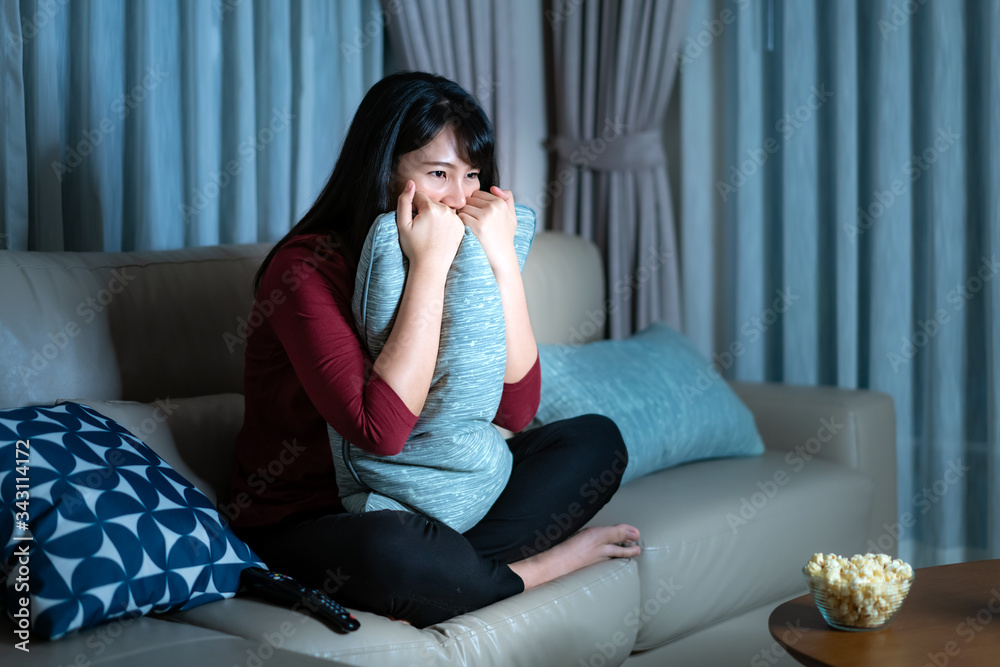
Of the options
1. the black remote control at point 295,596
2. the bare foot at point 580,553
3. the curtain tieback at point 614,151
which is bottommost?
the bare foot at point 580,553

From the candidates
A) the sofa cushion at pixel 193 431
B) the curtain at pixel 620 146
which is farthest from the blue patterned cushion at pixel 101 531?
the curtain at pixel 620 146

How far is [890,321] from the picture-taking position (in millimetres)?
2383

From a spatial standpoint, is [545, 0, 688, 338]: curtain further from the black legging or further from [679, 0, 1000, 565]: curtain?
the black legging

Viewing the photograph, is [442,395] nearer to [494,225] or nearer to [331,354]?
[331,354]

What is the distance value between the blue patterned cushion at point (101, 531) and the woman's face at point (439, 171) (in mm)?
591

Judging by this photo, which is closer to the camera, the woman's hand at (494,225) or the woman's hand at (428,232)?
the woman's hand at (428,232)

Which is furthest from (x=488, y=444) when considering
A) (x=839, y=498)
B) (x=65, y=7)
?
(x=65, y=7)

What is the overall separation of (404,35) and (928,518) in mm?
1948

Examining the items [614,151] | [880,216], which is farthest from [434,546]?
[614,151]

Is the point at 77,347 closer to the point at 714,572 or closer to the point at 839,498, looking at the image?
the point at 714,572

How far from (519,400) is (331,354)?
0.38 m

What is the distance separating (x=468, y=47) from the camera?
2.55 metres

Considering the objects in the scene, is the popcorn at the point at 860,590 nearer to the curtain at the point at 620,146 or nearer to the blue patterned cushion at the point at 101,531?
the blue patterned cushion at the point at 101,531

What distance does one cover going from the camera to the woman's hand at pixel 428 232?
130cm
